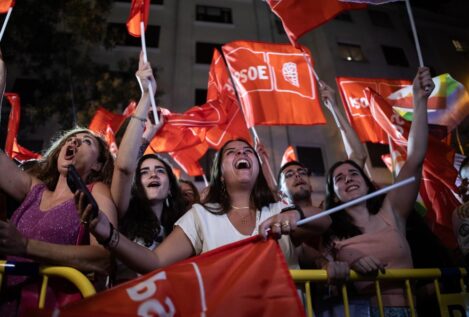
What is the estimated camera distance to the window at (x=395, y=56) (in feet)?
60.6

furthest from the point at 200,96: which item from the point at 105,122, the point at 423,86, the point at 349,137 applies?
the point at 423,86

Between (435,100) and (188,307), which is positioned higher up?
(435,100)

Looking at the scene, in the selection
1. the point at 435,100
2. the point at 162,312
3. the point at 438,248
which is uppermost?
the point at 435,100

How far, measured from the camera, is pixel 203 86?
52.4 ft

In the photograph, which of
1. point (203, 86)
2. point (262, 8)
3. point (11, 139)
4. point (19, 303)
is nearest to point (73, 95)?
point (203, 86)

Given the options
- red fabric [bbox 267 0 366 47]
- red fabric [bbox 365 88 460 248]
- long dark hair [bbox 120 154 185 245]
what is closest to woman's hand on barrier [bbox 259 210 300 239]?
long dark hair [bbox 120 154 185 245]

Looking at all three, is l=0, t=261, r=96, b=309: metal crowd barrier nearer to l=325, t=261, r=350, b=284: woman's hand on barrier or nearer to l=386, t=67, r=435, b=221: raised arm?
l=325, t=261, r=350, b=284: woman's hand on barrier

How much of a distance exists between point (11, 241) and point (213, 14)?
18.3m

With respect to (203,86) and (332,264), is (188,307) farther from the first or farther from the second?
(203,86)

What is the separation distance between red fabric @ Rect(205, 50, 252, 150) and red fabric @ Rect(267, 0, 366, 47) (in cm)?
210

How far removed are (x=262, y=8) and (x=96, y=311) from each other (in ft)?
63.2

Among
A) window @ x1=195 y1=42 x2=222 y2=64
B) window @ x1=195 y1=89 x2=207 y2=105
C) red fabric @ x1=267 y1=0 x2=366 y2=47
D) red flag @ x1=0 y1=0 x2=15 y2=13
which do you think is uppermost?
window @ x1=195 y1=42 x2=222 y2=64

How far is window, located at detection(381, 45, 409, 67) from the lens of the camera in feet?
60.6

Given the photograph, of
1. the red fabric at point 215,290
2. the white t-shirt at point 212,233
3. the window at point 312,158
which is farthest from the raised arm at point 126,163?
the window at point 312,158
